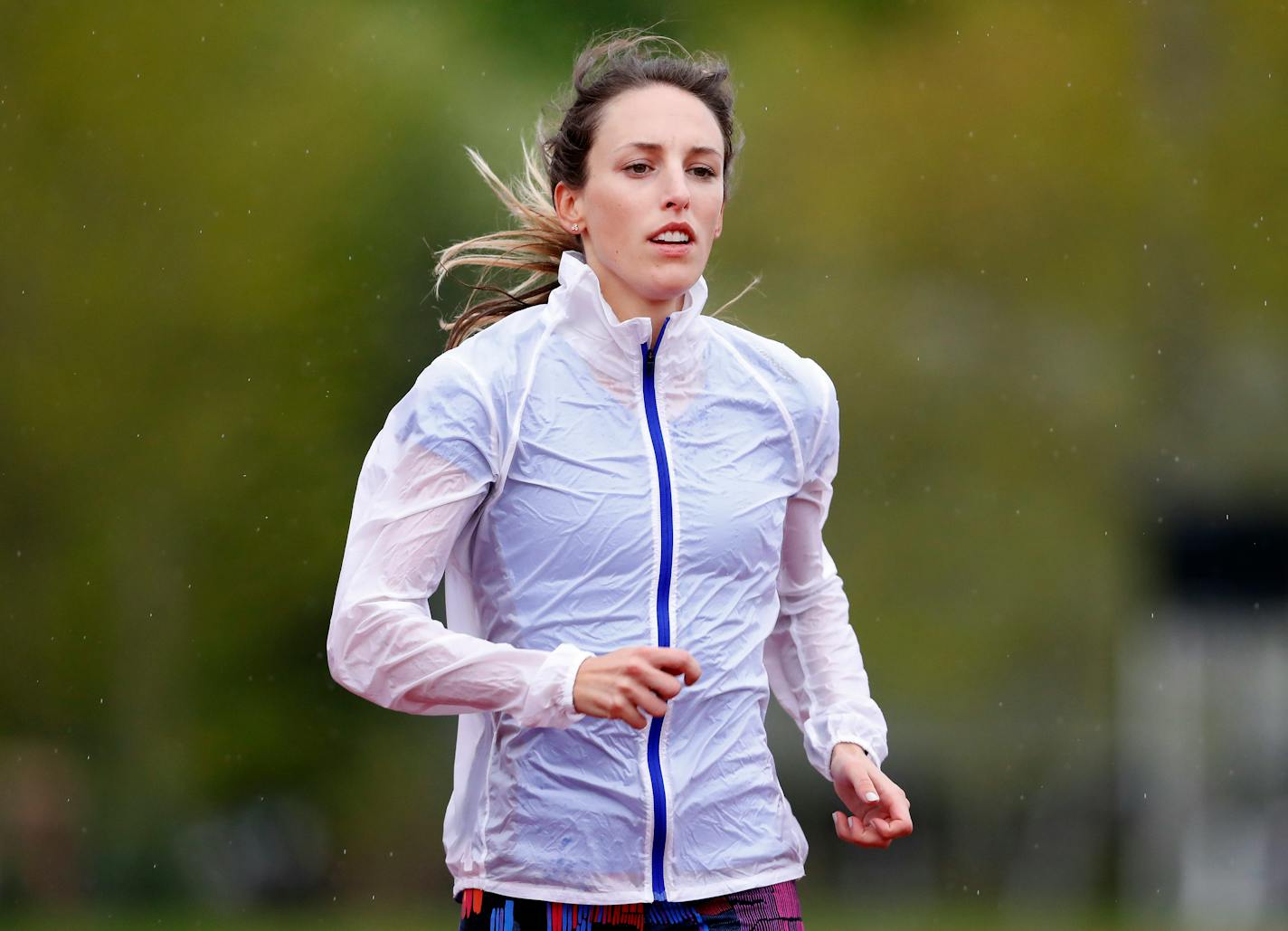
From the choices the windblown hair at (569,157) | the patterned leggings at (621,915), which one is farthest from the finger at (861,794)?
the windblown hair at (569,157)

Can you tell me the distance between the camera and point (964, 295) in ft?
52.4

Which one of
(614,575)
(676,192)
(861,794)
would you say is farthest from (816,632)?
(676,192)

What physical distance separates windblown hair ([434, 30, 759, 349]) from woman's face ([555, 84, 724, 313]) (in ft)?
0.11

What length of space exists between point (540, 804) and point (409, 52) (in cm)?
1384

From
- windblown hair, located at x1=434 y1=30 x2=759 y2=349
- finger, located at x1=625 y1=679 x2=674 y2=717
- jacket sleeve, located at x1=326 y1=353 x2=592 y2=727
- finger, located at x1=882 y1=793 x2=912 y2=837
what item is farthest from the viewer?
windblown hair, located at x1=434 y1=30 x2=759 y2=349

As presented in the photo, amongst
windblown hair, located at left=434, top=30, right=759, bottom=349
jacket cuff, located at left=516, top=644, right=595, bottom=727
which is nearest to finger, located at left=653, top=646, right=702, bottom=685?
jacket cuff, located at left=516, top=644, right=595, bottom=727

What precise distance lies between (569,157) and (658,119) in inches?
6.9

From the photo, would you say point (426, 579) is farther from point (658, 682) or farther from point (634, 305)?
point (634, 305)

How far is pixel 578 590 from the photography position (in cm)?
261

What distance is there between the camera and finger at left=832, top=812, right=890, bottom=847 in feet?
8.86

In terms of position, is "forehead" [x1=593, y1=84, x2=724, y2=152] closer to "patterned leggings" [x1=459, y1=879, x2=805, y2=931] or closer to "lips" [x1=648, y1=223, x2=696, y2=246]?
"lips" [x1=648, y1=223, x2=696, y2=246]

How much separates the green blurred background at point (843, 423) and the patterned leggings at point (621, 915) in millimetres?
11763

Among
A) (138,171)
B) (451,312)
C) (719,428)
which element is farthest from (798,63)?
(719,428)

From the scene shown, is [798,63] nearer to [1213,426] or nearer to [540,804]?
[1213,426]
